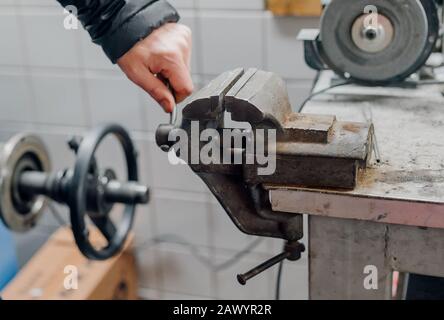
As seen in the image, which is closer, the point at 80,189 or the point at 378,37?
the point at 378,37

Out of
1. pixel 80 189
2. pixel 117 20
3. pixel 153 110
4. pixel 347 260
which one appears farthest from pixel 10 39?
pixel 347 260

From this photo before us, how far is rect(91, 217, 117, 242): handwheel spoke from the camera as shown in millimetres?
1207

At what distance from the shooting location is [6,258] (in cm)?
150

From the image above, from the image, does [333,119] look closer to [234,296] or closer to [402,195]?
[402,195]

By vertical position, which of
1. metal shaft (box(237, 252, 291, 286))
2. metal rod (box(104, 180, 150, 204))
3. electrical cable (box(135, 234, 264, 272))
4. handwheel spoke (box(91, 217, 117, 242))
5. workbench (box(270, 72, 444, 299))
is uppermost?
workbench (box(270, 72, 444, 299))

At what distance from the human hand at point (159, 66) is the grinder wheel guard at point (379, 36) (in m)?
0.22

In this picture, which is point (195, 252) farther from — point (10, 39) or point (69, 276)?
point (10, 39)

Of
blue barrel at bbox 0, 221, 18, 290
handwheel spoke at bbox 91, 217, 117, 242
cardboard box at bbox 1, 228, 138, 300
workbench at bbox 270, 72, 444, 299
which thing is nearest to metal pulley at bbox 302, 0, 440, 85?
workbench at bbox 270, 72, 444, 299

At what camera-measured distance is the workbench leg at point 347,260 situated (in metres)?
0.64

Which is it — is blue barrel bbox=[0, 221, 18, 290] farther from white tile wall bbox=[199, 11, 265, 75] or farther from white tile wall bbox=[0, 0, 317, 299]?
white tile wall bbox=[199, 11, 265, 75]

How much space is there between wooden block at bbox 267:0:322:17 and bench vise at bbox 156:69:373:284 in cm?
61

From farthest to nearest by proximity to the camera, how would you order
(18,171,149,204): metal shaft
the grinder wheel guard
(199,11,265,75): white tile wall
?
(199,11,265,75): white tile wall, (18,171,149,204): metal shaft, the grinder wheel guard

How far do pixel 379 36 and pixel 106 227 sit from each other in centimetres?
71

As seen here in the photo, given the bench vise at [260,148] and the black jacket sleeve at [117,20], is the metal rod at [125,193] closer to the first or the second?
the black jacket sleeve at [117,20]
